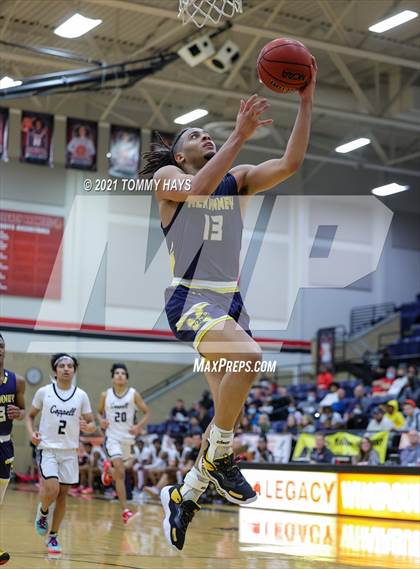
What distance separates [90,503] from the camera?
55.8 ft

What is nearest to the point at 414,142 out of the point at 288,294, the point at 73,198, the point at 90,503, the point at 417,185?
the point at 417,185

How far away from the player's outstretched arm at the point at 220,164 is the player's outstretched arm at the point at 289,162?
8.2 inches

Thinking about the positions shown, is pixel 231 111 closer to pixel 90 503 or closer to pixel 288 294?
pixel 288 294

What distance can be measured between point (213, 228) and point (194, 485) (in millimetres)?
1466

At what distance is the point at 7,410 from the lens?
7.71 m

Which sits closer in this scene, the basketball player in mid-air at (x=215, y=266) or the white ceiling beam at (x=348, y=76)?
the basketball player in mid-air at (x=215, y=266)

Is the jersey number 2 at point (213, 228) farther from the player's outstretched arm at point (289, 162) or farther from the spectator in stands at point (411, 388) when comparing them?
the spectator in stands at point (411, 388)

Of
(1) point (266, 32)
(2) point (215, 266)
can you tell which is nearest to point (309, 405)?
(1) point (266, 32)

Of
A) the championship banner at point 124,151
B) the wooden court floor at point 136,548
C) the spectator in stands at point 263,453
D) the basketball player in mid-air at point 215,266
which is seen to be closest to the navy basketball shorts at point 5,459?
the wooden court floor at point 136,548

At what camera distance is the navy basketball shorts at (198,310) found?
4.96 meters

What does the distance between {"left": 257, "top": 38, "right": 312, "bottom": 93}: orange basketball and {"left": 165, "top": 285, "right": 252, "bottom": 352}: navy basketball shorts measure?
1.21 meters

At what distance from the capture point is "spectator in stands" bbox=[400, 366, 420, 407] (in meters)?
18.1

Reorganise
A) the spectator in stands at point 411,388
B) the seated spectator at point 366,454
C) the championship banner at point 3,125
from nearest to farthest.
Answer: the seated spectator at point 366,454
the spectator in stands at point 411,388
the championship banner at point 3,125

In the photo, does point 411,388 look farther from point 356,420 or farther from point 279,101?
point 279,101
